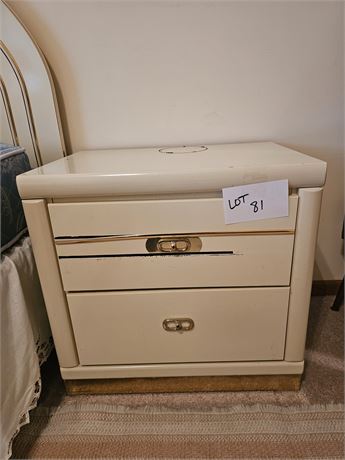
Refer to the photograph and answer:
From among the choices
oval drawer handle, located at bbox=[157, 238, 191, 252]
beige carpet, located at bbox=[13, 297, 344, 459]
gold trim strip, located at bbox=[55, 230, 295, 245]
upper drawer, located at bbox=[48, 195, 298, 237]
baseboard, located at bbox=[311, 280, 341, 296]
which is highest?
upper drawer, located at bbox=[48, 195, 298, 237]

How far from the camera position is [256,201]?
555 millimetres

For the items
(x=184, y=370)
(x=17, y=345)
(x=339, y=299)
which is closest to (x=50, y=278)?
(x=17, y=345)

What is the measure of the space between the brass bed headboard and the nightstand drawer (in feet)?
1.33

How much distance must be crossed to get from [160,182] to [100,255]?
190 mm

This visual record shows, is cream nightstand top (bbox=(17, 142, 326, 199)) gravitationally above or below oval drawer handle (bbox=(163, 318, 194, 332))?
above

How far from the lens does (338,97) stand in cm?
86

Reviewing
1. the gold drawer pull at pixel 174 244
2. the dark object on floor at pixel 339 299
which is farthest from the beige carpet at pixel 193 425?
the gold drawer pull at pixel 174 244

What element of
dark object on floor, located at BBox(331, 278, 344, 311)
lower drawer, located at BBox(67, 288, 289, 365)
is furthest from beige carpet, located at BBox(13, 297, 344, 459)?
dark object on floor, located at BBox(331, 278, 344, 311)

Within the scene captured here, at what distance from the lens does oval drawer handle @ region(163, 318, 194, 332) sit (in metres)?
0.66

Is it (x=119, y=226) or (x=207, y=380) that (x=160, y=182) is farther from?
(x=207, y=380)

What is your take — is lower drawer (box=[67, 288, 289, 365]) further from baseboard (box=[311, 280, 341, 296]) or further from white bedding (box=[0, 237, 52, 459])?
baseboard (box=[311, 280, 341, 296])

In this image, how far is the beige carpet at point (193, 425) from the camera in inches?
24.6

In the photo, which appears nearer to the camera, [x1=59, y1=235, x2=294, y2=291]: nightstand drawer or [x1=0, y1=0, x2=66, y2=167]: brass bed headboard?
[x1=59, y1=235, x2=294, y2=291]: nightstand drawer

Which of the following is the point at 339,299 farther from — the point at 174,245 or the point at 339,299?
the point at 174,245
